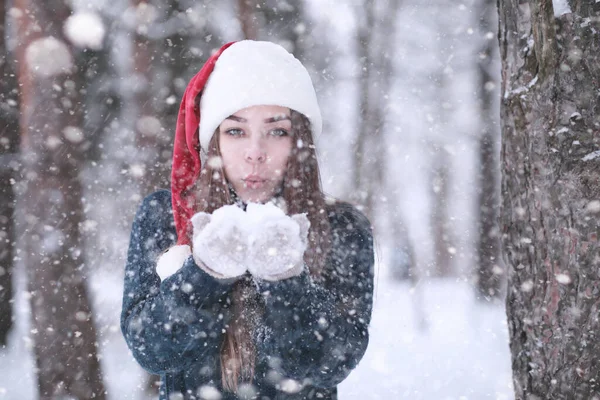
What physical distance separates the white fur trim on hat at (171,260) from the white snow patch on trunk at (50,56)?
279cm

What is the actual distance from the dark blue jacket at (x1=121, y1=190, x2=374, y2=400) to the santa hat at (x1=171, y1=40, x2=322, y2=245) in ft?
0.43

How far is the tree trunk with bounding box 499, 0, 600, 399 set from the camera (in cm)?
197

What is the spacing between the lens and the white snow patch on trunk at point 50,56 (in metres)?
4.09

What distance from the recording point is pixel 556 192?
2027 mm

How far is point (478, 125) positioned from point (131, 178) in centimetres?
484

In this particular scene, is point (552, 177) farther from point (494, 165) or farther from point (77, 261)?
point (494, 165)

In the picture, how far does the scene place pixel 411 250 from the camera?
9.65m

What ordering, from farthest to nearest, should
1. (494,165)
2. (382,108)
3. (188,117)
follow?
(382,108) → (494,165) → (188,117)

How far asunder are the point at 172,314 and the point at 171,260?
274 millimetres

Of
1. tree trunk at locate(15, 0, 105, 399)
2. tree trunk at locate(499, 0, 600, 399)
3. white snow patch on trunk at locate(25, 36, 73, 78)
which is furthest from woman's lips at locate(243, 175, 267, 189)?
white snow patch on trunk at locate(25, 36, 73, 78)

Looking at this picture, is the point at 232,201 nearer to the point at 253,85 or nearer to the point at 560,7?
the point at 253,85

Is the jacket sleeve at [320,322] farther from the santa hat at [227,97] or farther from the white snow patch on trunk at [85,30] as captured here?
the white snow patch on trunk at [85,30]

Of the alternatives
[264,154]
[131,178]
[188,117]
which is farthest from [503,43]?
[131,178]

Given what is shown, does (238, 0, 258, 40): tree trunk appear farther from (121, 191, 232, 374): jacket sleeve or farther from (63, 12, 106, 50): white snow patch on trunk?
(121, 191, 232, 374): jacket sleeve
